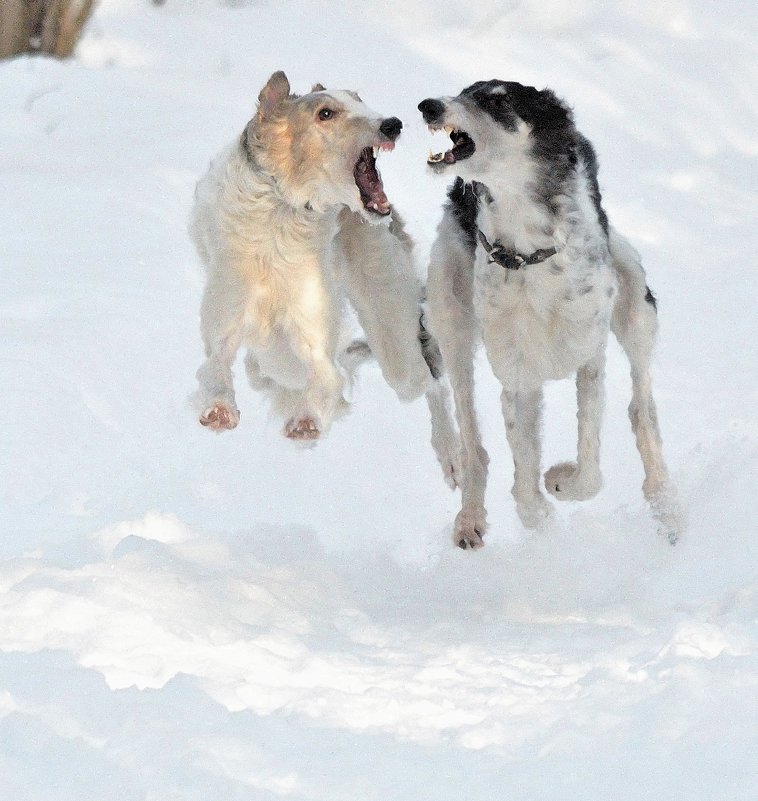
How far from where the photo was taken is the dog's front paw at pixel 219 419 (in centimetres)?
532

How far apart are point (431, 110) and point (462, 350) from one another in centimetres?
134

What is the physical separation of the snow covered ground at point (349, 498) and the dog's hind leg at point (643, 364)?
120 mm

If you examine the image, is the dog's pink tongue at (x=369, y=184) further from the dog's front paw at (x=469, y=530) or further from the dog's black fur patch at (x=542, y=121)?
the dog's front paw at (x=469, y=530)

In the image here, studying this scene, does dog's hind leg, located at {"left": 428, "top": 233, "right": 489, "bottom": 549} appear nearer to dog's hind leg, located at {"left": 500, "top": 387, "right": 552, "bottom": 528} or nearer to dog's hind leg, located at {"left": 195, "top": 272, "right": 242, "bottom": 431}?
dog's hind leg, located at {"left": 500, "top": 387, "right": 552, "bottom": 528}

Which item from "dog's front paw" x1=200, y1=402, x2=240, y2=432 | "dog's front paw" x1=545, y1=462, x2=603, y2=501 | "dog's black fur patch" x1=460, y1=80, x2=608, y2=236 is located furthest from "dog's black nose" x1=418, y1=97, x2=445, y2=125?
"dog's front paw" x1=545, y1=462, x2=603, y2=501

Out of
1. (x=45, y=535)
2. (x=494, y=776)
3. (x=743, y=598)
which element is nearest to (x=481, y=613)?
(x=743, y=598)

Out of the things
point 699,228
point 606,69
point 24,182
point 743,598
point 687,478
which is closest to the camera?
point 743,598

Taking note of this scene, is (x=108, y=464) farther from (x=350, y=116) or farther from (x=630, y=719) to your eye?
(x=630, y=719)

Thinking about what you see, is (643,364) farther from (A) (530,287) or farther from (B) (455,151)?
(B) (455,151)

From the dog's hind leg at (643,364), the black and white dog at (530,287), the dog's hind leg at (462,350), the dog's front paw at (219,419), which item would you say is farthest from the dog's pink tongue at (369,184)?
the dog's hind leg at (643,364)

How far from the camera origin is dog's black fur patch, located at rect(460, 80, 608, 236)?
550cm

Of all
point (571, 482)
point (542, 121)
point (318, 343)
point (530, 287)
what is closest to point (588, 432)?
point (571, 482)

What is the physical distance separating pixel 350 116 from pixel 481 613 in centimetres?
184

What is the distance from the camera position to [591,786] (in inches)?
129
